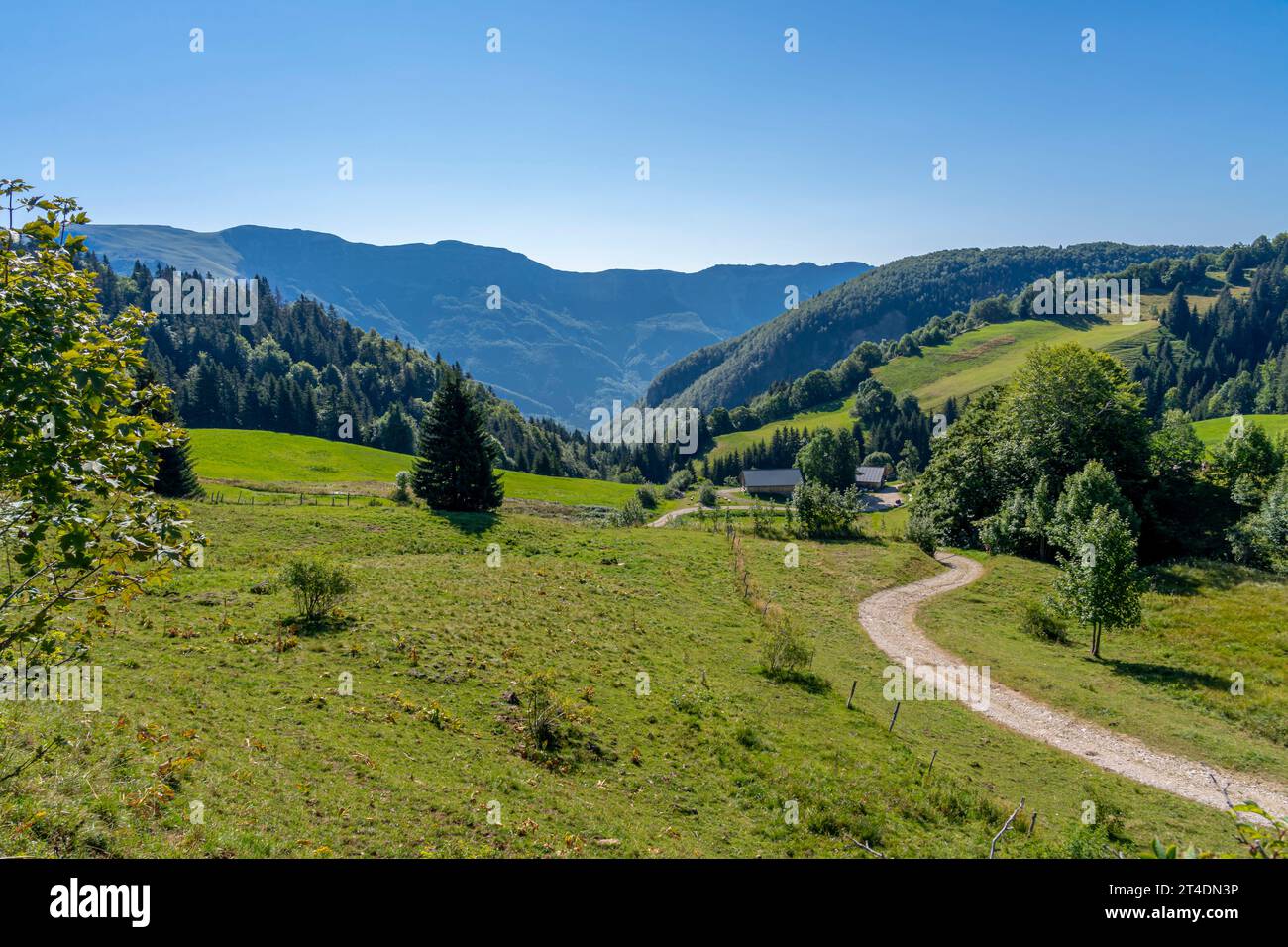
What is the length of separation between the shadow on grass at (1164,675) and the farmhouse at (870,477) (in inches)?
4965

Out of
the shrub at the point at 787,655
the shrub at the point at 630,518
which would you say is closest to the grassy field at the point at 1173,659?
the shrub at the point at 787,655

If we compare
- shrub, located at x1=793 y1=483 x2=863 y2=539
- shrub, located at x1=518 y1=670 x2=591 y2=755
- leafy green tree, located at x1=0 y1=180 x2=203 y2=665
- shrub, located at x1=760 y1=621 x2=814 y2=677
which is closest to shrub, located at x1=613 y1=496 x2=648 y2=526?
shrub, located at x1=793 y1=483 x2=863 y2=539

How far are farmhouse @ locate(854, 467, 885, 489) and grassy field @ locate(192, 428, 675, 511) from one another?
67.8 metres

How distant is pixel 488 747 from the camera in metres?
18.8

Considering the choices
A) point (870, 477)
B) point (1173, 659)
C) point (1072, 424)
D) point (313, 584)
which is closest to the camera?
point (313, 584)

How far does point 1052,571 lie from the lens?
177ft

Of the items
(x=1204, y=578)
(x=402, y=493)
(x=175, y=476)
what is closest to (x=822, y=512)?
(x=1204, y=578)

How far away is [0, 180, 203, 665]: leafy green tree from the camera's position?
7148 mm

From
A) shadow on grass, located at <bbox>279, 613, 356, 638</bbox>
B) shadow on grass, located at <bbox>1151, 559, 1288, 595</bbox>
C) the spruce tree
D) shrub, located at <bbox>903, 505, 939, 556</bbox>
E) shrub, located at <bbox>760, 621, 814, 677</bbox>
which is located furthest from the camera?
shrub, located at <bbox>903, 505, 939, 556</bbox>

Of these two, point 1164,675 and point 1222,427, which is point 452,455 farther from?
point 1222,427

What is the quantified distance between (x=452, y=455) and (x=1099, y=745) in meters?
51.1

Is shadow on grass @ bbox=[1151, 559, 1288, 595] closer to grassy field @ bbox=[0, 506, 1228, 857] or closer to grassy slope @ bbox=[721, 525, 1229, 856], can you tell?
grassy slope @ bbox=[721, 525, 1229, 856]

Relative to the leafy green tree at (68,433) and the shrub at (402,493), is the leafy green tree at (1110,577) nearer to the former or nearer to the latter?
the leafy green tree at (68,433)
